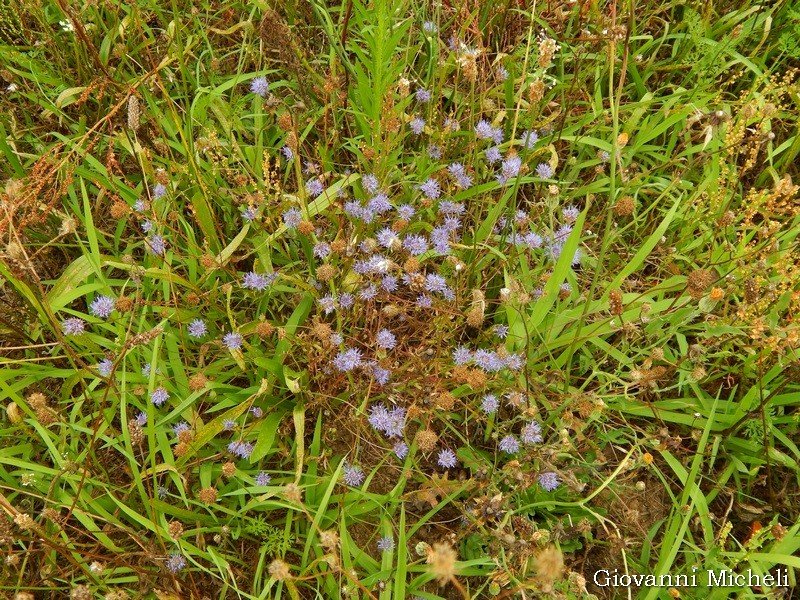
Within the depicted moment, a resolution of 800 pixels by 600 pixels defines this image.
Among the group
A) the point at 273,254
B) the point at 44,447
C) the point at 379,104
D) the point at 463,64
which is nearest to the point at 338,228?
the point at 273,254

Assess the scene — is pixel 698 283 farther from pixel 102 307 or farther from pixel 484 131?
pixel 102 307

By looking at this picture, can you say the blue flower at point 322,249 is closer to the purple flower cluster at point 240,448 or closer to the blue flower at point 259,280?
the blue flower at point 259,280

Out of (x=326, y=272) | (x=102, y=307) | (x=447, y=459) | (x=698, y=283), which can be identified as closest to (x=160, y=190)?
(x=102, y=307)

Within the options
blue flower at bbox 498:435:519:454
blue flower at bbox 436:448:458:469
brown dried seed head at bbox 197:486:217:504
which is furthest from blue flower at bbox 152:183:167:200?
blue flower at bbox 498:435:519:454

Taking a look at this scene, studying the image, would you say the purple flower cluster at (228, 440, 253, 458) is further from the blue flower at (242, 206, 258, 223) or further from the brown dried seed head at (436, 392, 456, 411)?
the blue flower at (242, 206, 258, 223)

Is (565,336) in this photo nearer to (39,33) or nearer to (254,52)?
(254,52)

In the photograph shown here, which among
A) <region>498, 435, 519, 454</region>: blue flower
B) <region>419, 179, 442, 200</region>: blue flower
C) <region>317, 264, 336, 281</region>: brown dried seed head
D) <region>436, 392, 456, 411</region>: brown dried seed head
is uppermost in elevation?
<region>419, 179, 442, 200</region>: blue flower

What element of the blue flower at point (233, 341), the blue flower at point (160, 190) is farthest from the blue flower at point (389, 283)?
the blue flower at point (160, 190)
